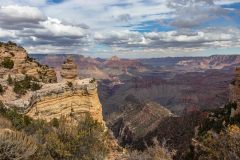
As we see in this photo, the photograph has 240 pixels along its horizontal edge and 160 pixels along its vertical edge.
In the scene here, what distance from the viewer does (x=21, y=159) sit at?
25.0 meters

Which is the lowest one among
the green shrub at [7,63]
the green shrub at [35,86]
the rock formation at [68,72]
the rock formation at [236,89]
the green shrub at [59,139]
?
the rock formation at [236,89]

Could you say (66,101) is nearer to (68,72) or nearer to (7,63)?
(68,72)

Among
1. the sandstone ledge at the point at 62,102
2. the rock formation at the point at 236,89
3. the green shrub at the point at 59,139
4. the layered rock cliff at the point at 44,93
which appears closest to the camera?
the green shrub at the point at 59,139

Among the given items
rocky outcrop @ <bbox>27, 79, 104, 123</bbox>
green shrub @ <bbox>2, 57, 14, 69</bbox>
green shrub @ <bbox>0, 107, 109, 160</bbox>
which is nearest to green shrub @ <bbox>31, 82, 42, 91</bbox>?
rocky outcrop @ <bbox>27, 79, 104, 123</bbox>

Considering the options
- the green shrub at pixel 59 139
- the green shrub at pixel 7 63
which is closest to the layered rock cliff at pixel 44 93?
the green shrub at pixel 7 63

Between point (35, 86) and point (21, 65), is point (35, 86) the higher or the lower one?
the lower one

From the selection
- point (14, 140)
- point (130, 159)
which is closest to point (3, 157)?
point (14, 140)

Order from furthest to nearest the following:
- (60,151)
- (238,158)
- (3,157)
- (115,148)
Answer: (115,148)
(60,151)
(3,157)
(238,158)

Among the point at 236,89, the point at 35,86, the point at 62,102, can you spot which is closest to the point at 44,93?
the point at 62,102

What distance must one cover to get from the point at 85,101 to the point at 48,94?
6135 mm

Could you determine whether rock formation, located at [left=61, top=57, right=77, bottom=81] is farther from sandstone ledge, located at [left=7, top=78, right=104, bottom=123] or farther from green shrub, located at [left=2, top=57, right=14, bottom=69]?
green shrub, located at [left=2, top=57, right=14, bottom=69]

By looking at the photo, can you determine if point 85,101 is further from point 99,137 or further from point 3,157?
point 3,157

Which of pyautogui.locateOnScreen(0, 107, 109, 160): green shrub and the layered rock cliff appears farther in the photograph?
the layered rock cliff

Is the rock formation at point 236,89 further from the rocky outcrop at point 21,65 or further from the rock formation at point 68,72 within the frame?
the rocky outcrop at point 21,65
